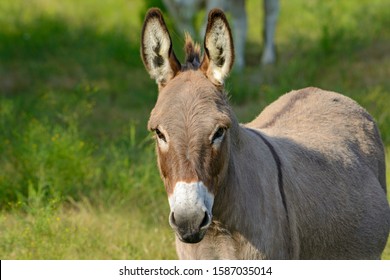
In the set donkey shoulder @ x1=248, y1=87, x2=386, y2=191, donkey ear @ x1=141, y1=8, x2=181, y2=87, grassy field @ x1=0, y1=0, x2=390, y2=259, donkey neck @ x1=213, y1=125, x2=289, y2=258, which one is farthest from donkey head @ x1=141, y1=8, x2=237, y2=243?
grassy field @ x1=0, y1=0, x2=390, y2=259

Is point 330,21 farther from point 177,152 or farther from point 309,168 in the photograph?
point 177,152

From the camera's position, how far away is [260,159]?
433cm

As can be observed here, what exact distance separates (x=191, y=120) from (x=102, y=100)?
7.07 metres

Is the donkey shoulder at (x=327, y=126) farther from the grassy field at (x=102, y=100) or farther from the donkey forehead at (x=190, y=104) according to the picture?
the donkey forehead at (x=190, y=104)

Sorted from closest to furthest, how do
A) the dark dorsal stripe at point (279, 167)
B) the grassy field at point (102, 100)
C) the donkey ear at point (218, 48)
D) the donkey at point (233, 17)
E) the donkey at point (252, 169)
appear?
the donkey at point (252, 169), the donkey ear at point (218, 48), the dark dorsal stripe at point (279, 167), the grassy field at point (102, 100), the donkey at point (233, 17)

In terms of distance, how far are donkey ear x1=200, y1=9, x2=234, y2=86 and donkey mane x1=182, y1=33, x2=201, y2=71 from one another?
0.11 m

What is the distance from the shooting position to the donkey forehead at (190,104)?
12.6 ft

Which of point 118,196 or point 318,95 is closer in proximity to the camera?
point 318,95

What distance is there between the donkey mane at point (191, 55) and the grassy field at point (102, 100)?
1243mm

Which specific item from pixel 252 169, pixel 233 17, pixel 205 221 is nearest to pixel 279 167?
pixel 252 169

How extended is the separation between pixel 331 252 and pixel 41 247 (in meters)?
2.09

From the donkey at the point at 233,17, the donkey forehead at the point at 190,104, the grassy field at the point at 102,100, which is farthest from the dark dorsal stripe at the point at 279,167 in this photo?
the donkey at the point at 233,17

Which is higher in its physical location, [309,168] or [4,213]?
[309,168]
